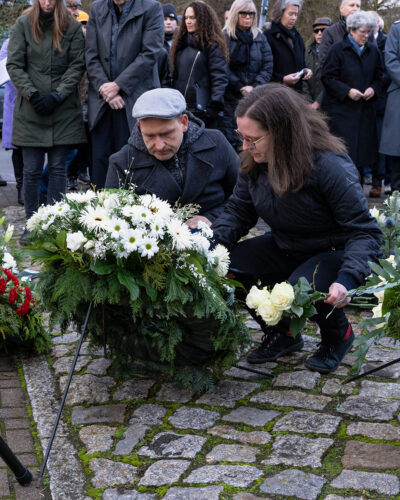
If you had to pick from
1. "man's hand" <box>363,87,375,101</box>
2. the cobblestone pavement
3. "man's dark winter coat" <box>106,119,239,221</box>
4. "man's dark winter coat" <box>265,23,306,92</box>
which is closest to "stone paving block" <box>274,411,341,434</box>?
the cobblestone pavement

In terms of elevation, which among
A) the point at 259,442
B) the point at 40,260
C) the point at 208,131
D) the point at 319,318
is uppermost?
the point at 208,131

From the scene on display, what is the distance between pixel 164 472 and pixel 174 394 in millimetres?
765

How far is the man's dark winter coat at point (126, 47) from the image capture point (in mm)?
6602

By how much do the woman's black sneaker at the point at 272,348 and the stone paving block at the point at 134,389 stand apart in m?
0.63

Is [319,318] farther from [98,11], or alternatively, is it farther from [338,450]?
[98,11]

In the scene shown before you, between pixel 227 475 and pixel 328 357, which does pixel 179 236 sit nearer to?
pixel 227 475

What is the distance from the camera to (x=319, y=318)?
4.08 meters

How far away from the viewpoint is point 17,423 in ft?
12.1

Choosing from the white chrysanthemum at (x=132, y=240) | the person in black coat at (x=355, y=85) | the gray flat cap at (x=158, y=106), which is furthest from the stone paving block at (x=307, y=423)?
the person in black coat at (x=355, y=85)

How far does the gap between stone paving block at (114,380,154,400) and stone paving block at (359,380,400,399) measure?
105cm

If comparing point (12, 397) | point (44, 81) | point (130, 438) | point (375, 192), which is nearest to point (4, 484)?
point (130, 438)

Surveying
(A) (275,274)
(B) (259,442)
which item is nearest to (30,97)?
(A) (275,274)

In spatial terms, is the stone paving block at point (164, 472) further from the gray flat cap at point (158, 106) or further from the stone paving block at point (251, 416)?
the gray flat cap at point (158, 106)

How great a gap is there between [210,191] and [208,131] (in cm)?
36
